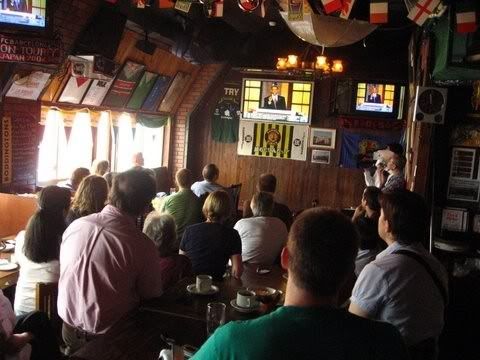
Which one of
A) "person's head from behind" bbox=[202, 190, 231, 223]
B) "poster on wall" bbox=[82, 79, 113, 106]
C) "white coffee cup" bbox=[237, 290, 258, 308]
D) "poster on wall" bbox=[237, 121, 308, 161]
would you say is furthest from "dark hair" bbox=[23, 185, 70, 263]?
"poster on wall" bbox=[237, 121, 308, 161]

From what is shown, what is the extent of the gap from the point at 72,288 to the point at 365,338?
6.02 feet

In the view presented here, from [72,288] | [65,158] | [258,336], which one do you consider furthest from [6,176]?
[258,336]

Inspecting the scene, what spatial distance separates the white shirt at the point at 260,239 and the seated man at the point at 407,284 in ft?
5.90

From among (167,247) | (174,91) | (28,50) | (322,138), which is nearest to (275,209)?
(167,247)

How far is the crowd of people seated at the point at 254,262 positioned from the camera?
120 centimetres

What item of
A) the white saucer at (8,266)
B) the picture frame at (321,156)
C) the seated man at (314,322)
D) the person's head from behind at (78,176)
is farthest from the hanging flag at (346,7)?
the picture frame at (321,156)

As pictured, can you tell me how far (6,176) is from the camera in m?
5.85

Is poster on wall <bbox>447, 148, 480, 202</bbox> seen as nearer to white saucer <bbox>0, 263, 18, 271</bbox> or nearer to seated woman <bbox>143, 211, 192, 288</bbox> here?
seated woman <bbox>143, 211, 192, 288</bbox>

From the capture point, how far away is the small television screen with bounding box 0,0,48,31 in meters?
3.95

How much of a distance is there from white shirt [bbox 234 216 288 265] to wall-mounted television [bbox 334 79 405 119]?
5291mm

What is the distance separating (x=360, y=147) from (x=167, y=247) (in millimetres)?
6659

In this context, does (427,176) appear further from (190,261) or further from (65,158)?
(65,158)

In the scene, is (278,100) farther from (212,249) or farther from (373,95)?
(212,249)

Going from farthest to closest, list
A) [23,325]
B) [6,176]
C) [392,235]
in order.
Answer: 1. [6,176]
2. [23,325]
3. [392,235]
